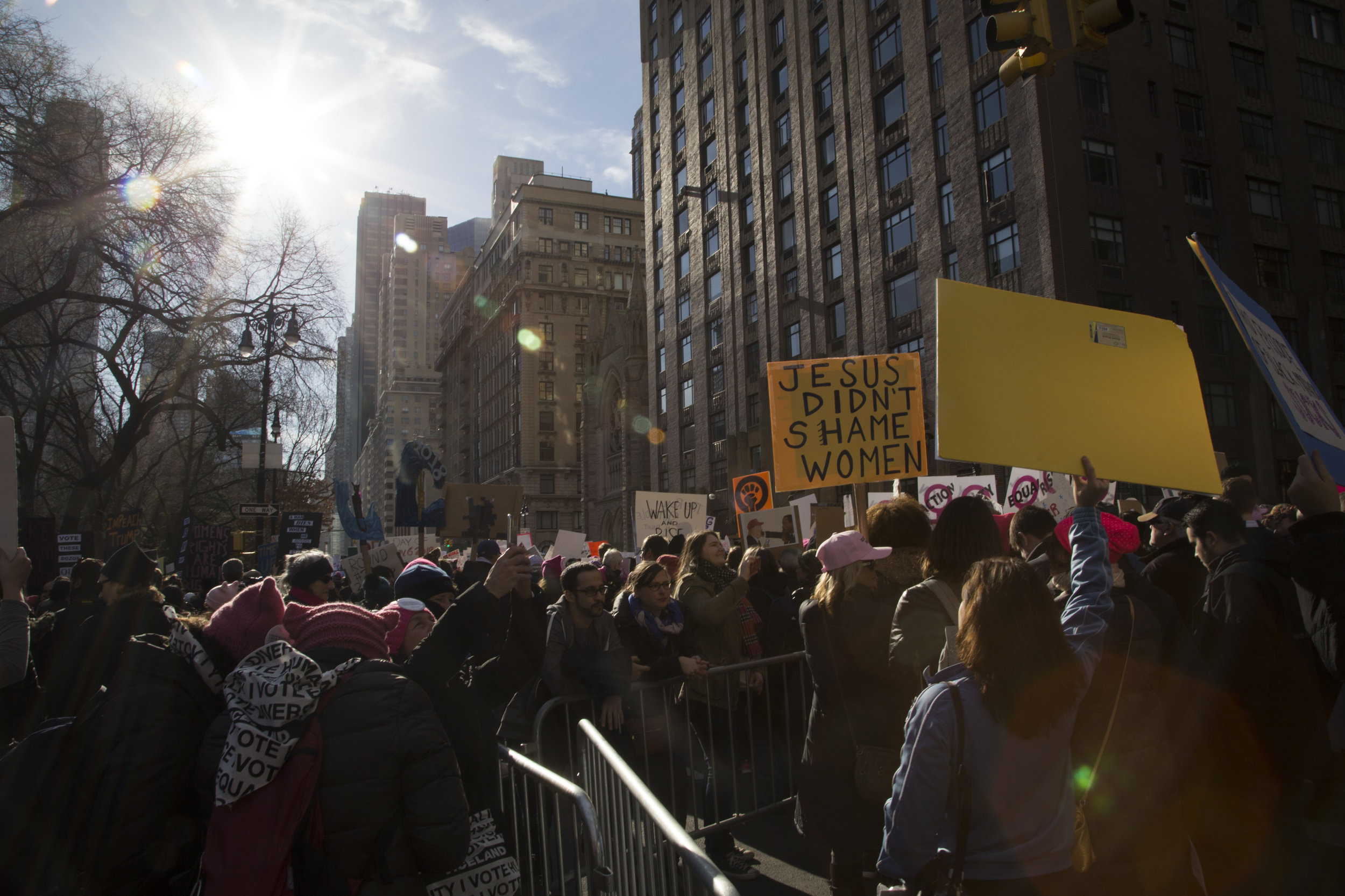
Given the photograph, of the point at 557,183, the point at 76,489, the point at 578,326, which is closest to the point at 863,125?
the point at 76,489

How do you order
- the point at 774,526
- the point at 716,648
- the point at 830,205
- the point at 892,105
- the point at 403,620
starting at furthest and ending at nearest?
the point at 830,205 → the point at 892,105 → the point at 774,526 → the point at 716,648 → the point at 403,620

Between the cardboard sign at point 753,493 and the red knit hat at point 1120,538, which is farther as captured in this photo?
the cardboard sign at point 753,493

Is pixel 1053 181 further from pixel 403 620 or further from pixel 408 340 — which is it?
pixel 408 340

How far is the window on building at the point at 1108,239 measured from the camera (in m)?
25.3

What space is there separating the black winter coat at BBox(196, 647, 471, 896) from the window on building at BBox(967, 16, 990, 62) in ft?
98.5

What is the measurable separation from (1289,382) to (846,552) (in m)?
1.87

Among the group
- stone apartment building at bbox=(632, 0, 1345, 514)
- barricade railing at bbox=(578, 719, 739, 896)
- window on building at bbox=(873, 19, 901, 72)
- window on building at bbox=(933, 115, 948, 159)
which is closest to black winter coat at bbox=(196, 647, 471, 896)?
barricade railing at bbox=(578, 719, 739, 896)

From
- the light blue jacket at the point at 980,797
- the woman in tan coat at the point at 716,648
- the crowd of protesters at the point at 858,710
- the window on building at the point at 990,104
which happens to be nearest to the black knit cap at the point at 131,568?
the crowd of protesters at the point at 858,710

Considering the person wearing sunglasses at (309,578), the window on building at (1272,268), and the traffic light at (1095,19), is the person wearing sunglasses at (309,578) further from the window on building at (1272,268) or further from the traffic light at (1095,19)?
the window on building at (1272,268)

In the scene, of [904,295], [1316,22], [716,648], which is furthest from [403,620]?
[1316,22]

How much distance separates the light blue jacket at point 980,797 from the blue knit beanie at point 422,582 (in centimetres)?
220

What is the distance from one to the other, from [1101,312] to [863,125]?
32642 mm

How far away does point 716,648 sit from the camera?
6141mm

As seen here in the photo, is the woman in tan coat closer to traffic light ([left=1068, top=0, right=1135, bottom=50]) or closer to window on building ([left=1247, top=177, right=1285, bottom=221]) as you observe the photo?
traffic light ([left=1068, top=0, right=1135, bottom=50])
